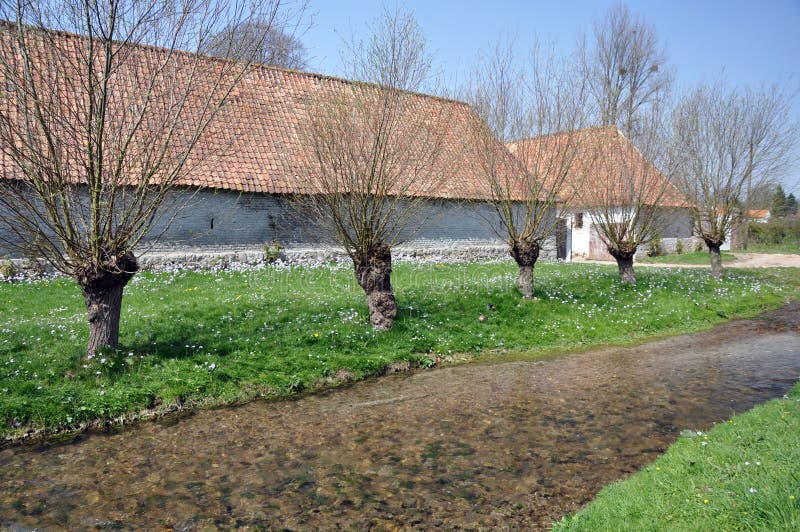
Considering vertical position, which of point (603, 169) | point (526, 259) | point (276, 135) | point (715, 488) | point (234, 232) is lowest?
point (715, 488)

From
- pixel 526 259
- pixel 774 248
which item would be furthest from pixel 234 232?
pixel 774 248

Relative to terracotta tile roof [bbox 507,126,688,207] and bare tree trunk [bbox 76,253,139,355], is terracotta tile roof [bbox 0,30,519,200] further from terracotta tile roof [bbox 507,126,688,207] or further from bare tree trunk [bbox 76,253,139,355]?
bare tree trunk [bbox 76,253,139,355]

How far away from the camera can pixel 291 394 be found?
8750mm

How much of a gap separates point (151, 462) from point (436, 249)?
15.9 metres

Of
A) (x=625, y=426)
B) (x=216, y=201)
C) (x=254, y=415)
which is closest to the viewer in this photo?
(x=625, y=426)

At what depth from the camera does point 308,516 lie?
515 centimetres

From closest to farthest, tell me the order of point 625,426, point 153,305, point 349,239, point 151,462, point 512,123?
point 151,462
point 625,426
point 349,239
point 153,305
point 512,123

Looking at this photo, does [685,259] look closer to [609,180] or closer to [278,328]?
[609,180]

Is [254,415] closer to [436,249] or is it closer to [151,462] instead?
[151,462]

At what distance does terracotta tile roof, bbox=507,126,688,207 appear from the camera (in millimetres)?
12875

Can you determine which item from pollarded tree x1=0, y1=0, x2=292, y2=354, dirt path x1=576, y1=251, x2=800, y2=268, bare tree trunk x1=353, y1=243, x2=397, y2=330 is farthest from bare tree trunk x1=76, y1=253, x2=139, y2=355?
dirt path x1=576, y1=251, x2=800, y2=268

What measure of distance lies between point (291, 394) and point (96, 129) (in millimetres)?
4536

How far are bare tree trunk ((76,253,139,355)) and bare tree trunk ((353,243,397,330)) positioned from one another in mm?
4033

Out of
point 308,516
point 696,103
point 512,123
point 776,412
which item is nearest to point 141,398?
point 308,516
